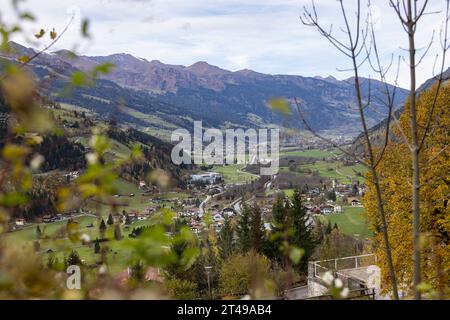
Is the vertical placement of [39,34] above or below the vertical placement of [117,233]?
above

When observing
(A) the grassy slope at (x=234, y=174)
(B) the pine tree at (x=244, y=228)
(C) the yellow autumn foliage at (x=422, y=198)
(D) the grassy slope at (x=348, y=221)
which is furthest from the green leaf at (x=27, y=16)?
(A) the grassy slope at (x=234, y=174)

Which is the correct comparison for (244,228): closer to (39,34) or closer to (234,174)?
(39,34)

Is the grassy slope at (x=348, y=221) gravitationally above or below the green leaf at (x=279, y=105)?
below

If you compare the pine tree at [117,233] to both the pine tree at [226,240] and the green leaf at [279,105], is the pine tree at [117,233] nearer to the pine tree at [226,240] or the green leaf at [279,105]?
the green leaf at [279,105]

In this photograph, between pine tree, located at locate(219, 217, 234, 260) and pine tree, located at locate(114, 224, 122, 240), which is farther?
pine tree, located at locate(219, 217, 234, 260)

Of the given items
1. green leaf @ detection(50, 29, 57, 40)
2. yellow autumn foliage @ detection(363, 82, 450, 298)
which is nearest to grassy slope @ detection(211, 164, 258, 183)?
yellow autumn foliage @ detection(363, 82, 450, 298)

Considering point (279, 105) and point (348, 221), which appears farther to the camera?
point (348, 221)

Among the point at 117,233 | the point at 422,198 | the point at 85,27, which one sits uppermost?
the point at 85,27

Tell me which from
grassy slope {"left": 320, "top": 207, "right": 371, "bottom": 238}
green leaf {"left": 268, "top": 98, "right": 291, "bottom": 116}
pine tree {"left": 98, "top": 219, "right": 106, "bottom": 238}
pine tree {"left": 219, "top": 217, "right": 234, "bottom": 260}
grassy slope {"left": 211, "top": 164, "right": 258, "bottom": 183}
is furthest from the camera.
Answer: grassy slope {"left": 211, "top": 164, "right": 258, "bottom": 183}

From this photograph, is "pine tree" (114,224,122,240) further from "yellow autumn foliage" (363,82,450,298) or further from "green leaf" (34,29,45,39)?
"yellow autumn foliage" (363,82,450,298)

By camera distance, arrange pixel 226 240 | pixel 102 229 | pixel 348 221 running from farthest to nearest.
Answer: pixel 348 221 < pixel 226 240 < pixel 102 229

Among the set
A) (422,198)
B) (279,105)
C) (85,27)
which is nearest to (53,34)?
(85,27)

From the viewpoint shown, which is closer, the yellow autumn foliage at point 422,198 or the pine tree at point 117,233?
the pine tree at point 117,233

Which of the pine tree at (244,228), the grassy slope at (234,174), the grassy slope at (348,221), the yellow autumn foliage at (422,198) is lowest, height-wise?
the grassy slope at (348,221)
